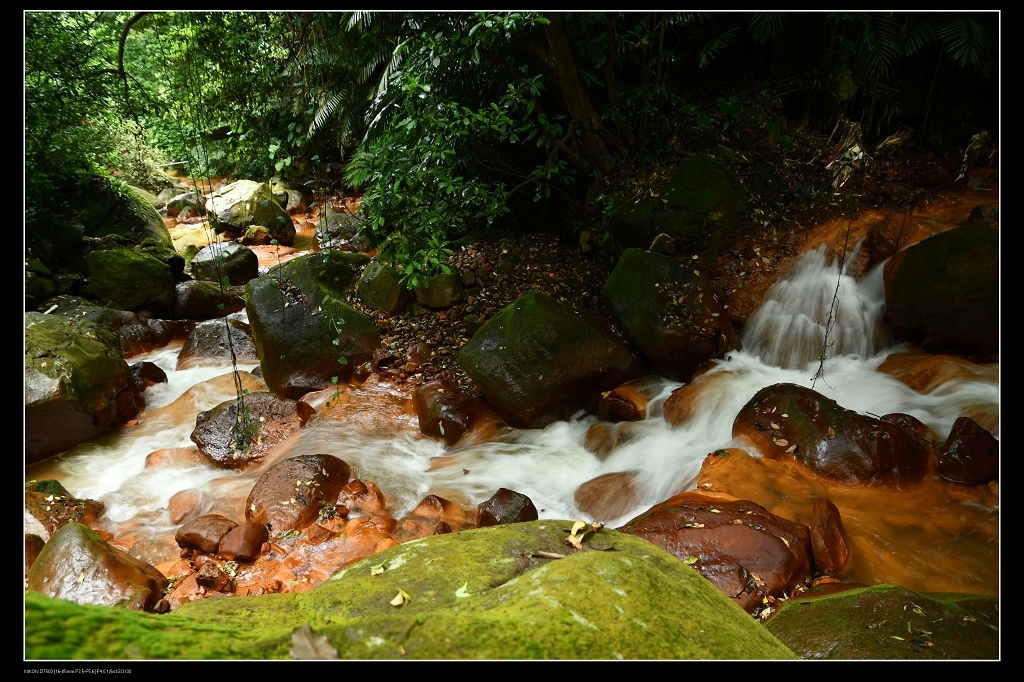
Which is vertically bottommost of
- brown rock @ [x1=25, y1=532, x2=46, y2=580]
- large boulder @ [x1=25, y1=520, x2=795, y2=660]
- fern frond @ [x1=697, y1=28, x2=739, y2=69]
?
brown rock @ [x1=25, y1=532, x2=46, y2=580]

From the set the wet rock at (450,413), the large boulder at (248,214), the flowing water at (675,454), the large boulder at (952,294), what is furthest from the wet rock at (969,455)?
the large boulder at (248,214)

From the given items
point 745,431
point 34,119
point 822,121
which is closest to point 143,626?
point 34,119

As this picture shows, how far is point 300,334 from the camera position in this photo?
6.95 meters

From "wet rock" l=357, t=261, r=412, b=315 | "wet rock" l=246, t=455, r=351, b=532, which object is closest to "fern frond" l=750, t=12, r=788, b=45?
"wet rock" l=357, t=261, r=412, b=315

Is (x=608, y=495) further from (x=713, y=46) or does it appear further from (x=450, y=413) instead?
(x=713, y=46)

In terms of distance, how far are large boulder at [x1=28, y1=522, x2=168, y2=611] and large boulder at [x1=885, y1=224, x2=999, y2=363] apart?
6866 millimetres

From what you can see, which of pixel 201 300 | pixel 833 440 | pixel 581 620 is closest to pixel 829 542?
pixel 833 440

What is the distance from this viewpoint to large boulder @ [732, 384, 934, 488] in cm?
416

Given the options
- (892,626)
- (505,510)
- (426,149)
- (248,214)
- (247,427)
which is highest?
(248,214)

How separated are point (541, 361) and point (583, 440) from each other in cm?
97

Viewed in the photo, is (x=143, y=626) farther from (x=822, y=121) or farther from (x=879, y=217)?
(x=822, y=121)

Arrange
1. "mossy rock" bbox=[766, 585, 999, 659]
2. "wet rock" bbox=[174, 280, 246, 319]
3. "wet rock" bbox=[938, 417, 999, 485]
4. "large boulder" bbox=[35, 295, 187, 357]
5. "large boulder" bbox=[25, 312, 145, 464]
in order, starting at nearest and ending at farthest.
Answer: "mossy rock" bbox=[766, 585, 999, 659], "wet rock" bbox=[938, 417, 999, 485], "large boulder" bbox=[25, 312, 145, 464], "large boulder" bbox=[35, 295, 187, 357], "wet rock" bbox=[174, 280, 246, 319]

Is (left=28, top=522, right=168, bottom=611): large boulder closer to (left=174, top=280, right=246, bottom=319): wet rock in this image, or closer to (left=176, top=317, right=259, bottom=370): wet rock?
(left=176, top=317, right=259, bottom=370): wet rock
